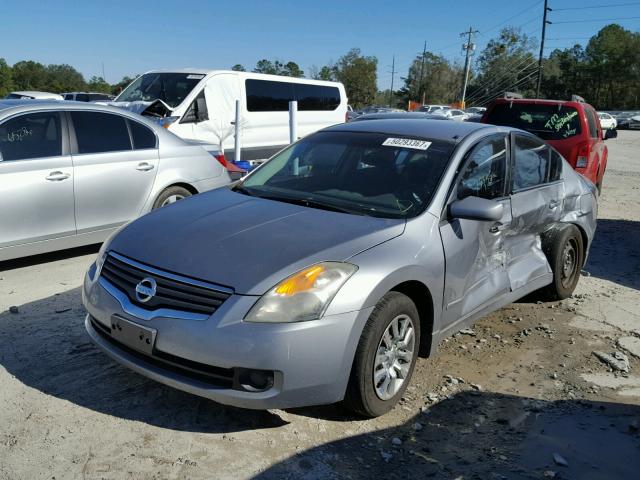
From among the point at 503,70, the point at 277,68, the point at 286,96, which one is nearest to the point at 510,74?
the point at 503,70

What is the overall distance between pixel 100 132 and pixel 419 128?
3.30 meters

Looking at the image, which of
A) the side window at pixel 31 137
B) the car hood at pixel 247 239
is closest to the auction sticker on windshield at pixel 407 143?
the car hood at pixel 247 239

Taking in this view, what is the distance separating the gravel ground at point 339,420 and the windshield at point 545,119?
4937 millimetres

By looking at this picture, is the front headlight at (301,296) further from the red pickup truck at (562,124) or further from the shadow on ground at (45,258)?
the red pickup truck at (562,124)

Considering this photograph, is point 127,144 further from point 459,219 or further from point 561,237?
point 561,237

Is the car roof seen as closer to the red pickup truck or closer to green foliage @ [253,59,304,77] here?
the red pickup truck

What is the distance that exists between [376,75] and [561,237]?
74.5 m

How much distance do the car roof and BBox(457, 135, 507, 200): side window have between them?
0.14m

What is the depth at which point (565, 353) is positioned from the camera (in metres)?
4.50

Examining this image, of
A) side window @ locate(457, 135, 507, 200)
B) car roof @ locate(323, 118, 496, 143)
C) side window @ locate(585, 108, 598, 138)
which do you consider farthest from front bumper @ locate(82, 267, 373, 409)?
side window @ locate(585, 108, 598, 138)

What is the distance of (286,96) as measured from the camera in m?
12.6

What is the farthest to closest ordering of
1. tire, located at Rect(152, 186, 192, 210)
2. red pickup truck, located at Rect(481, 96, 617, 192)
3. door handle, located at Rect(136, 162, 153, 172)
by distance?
red pickup truck, located at Rect(481, 96, 617, 192) → tire, located at Rect(152, 186, 192, 210) → door handle, located at Rect(136, 162, 153, 172)

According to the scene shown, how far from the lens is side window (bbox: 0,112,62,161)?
17.3ft

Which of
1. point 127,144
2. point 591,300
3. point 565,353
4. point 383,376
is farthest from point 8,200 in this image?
point 591,300
